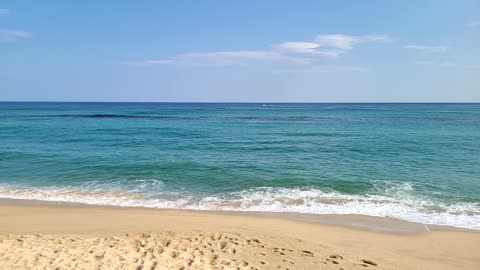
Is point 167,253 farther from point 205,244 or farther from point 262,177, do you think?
point 262,177

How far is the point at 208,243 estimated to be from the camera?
7574 millimetres

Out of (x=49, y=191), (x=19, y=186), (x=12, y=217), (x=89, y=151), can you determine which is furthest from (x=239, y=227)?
(x=89, y=151)

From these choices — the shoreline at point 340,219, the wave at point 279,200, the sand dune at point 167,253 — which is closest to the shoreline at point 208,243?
the sand dune at point 167,253

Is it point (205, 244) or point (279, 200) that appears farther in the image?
point (279, 200)

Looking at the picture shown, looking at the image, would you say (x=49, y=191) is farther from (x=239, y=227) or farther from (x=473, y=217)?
(x=473, y=217)

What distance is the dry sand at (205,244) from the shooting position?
6.55 m

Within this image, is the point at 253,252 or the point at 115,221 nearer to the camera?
the point at 253,252

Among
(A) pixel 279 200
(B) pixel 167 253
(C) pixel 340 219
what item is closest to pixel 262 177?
(A) pixel 279 200

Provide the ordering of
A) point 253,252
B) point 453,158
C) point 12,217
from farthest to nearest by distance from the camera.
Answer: point 453,158, point 12,217, point 253,252

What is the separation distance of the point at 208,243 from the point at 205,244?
92mm

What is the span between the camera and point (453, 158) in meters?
19.5

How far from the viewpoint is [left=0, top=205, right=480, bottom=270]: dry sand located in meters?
6.55

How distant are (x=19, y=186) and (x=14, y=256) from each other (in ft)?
29.8

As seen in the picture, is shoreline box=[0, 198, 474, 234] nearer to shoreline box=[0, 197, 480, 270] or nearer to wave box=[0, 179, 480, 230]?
shoreline box=[0, 197, 480, 270]
